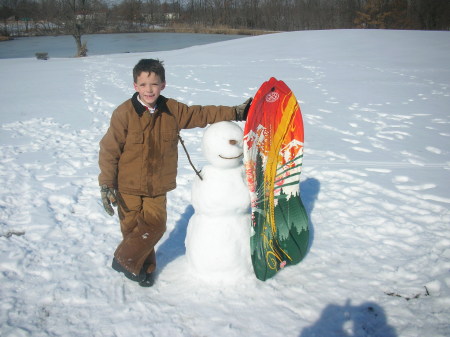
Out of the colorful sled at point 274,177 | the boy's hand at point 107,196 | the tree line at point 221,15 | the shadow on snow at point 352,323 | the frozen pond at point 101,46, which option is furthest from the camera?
the tree line at point 221,15

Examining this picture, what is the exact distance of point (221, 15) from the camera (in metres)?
49.6

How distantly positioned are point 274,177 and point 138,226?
2.90 feet

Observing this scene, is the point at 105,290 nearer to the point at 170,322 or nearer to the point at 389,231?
the point at 170,322

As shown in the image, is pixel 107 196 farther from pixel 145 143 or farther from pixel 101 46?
pixel 101 46

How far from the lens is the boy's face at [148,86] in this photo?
1.97 m

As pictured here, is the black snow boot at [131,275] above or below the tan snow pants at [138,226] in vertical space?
below

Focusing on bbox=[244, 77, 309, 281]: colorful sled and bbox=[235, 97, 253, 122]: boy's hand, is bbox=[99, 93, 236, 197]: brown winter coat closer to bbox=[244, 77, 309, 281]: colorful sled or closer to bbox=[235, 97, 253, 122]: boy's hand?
bbox=[235, 97, 253, 122]: boy's hand

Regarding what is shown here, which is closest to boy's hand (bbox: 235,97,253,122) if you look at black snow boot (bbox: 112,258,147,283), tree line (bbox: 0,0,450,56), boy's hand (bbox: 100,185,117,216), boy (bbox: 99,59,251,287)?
boy (bbox: 99,59,251,287)

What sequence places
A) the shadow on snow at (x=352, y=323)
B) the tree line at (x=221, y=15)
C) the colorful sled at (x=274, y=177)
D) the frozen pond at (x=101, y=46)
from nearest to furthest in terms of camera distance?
1. the shadow on snow at (x=352, y=323)
2. the colorful sled at (x=274, y=177)
3. the frozen pond at (x=101, y=46)
4. the tree line at (x=221, y=15)

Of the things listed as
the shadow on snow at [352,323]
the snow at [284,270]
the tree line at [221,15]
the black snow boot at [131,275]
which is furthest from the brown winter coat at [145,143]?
the tree line at [221,15]

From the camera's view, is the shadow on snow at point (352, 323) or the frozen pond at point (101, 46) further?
the frozen pond at point (101, 46)

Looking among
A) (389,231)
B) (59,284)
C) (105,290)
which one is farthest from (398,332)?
(59,284)

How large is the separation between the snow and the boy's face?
3.74 feet

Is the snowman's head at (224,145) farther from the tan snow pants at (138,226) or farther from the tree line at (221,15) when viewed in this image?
the tree line at (221,15)
